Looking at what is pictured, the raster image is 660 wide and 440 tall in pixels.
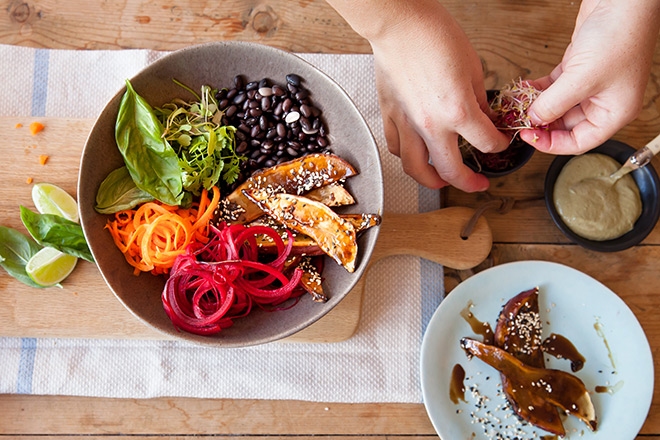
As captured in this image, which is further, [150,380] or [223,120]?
[150,380]

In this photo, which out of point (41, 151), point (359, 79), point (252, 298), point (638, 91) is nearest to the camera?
point (638, 91)

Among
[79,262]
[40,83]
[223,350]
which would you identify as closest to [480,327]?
[223,350]

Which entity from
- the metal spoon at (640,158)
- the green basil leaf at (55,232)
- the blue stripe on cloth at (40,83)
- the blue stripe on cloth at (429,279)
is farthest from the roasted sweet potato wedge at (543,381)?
the blue stripe on cloth at (40,83)

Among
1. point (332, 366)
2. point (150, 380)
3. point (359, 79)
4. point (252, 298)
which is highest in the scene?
point (359, 79)

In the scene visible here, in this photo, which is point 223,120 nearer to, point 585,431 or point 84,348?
point 84,348

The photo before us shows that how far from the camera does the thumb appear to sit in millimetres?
1300

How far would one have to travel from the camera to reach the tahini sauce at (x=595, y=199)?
172cm

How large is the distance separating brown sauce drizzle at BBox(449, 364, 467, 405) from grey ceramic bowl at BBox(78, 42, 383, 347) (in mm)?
635

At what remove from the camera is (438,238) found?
1756 mm

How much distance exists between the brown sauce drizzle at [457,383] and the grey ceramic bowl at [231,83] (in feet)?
2.08

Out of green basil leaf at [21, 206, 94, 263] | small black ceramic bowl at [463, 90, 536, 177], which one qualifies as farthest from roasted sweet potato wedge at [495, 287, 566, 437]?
green basil leaf at [21, 206, 94, 263]


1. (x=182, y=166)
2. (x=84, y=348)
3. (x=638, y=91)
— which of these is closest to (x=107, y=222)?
(x=182, y=166)

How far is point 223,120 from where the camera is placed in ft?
5.00

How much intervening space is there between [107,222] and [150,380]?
66cm
